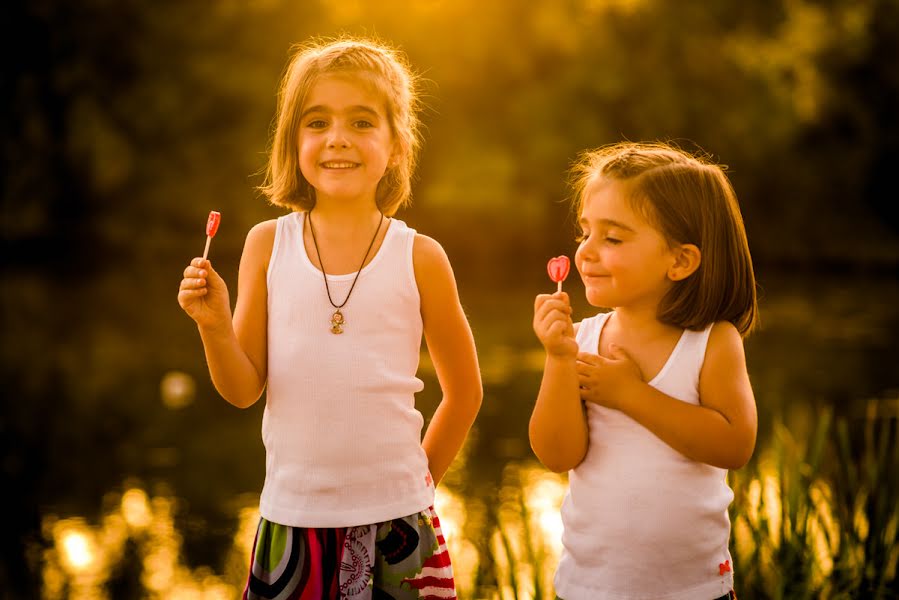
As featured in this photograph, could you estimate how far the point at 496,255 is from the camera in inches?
938

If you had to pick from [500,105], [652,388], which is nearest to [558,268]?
[652,388]

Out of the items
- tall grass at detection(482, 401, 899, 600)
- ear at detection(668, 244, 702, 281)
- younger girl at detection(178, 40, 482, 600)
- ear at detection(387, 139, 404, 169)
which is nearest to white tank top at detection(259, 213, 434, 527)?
younger girl at detection(178, 40, 482, 600)

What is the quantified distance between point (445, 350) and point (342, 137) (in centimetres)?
51

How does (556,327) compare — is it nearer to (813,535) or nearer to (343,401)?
(343,401)

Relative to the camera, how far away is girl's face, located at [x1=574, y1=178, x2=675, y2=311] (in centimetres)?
205

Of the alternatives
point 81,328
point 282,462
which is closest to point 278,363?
point 282,462

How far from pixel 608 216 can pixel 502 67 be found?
79.1 feet

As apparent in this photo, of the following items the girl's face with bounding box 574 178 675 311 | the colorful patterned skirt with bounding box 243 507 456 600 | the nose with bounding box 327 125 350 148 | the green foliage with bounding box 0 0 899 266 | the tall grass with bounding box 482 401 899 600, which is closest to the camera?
the girl's face with bounding box 574 178 675 311

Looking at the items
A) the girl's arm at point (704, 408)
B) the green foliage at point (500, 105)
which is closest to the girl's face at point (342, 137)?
the girl's arm at point (704, 408)

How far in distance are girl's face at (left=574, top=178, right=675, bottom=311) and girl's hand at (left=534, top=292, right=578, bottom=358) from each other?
95 millimetres

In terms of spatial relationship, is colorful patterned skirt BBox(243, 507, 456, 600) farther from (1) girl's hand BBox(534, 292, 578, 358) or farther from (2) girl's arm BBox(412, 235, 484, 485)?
(1) girl's hand BBox(534, 292, 578, 358)

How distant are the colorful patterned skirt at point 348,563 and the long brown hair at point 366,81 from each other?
73 cm

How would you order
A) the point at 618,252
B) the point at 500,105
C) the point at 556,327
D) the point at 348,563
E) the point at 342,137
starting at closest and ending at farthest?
the point at 556,327 < the point at 618,252 < the point at 348,563 < the point at 342,137 < the point at 500,105

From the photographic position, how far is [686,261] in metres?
2.07
